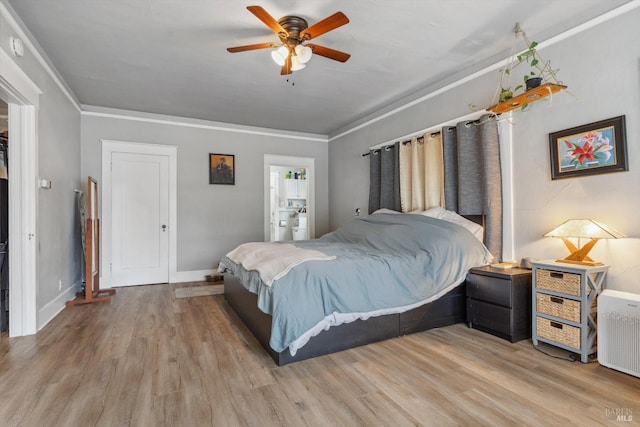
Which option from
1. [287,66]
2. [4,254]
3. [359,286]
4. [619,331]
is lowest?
[619,331]

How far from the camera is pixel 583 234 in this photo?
7.59 feet

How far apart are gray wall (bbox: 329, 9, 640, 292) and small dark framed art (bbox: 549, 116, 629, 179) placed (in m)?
0.05

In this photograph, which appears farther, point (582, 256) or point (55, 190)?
point (55, 190)

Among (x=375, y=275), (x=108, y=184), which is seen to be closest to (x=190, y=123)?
(x=108, y=184)

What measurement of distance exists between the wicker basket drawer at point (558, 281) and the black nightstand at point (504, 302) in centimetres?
16

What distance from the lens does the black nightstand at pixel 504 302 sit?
2625 mm

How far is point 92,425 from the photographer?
63.6 inches

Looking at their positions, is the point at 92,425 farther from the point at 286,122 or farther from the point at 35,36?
the point at 286,122

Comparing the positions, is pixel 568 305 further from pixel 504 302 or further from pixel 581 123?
pixel 581 123

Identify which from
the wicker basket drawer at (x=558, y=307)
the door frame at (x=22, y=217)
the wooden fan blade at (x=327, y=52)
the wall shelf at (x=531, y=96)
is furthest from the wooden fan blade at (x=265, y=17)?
the wicker basket drawer at (x=558, y=307)

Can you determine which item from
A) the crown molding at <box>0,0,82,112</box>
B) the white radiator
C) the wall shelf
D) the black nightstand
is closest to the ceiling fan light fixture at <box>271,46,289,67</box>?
the wall shelf

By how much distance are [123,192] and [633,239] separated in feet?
19.0

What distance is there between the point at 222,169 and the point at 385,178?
8.99 feet

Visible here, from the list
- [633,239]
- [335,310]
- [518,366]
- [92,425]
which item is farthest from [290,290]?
[633,239]
